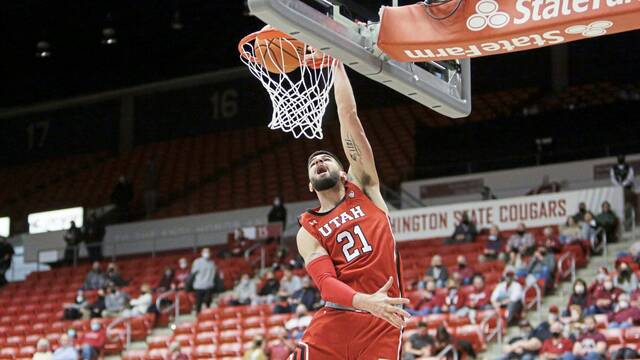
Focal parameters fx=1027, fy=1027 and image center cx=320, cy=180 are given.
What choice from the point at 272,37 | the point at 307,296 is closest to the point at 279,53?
the point at 272,37

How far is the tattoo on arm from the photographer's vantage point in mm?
6184

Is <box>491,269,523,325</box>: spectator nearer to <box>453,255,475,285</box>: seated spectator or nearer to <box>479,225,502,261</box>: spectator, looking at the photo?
<box>453,255,475,285</box>: seated spectator

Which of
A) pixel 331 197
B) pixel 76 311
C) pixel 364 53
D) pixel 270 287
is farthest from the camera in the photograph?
pixel 76 311

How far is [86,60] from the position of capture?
33094 millimetres

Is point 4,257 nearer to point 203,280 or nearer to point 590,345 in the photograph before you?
point 203,280

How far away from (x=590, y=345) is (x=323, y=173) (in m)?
8.93

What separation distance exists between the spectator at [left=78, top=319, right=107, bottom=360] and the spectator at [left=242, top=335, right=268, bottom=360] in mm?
3999

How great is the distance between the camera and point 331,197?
6.02 m

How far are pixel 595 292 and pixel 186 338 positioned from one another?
7734mm

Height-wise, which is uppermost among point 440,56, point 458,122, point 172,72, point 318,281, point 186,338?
point 172,72

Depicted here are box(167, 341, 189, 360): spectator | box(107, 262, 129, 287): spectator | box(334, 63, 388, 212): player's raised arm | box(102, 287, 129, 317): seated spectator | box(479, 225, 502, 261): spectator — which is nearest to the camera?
box(334, 63, 388, 212): player's raised arm

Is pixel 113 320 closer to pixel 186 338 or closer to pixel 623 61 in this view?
pixel 186 338

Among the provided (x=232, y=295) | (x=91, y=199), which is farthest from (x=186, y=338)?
(x=91, y=199)

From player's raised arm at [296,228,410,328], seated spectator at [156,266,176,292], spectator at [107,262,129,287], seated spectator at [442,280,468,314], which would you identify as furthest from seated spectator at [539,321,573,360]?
spectator at [107,262,129,287]
